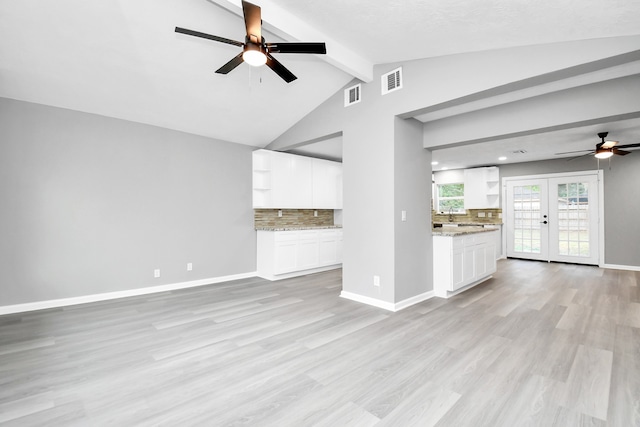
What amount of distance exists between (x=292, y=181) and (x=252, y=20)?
382cm

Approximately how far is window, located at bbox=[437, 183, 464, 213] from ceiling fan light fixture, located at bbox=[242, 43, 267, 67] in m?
7.92

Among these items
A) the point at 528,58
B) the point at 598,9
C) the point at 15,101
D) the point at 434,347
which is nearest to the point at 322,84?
the point at 528,58

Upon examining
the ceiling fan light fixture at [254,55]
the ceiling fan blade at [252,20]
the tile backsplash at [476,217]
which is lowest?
the tile backsplash at [476,217]

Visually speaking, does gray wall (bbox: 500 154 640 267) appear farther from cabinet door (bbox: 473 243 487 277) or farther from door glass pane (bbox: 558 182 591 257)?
cabinet door (bbox: 473 243 487 277)

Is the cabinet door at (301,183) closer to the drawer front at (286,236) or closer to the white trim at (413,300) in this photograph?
the drawer front at (286,236)

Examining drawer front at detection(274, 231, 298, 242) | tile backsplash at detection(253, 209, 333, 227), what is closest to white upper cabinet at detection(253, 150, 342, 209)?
tile backsplash at detection(253, 209, 333, 227)

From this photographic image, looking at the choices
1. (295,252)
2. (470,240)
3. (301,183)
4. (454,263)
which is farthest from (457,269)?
(301,183)

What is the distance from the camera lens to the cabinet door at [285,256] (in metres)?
5.34

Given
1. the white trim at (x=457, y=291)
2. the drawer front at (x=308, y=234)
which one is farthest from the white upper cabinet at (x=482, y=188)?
the drawer front at (x=308, y=234)

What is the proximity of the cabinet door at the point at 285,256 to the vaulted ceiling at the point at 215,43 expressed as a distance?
2.49 m

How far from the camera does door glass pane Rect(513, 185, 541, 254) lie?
752 cm

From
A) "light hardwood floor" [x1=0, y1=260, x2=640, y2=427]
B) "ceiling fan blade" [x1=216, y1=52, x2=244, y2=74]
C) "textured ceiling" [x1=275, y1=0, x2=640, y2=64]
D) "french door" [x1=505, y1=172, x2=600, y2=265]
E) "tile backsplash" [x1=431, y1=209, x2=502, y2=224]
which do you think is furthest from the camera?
"tile backsplash" [x1=431, y1=209, x2=502, y2=224]

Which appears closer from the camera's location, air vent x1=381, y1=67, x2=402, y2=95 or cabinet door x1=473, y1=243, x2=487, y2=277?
air vent x1=381, y1=67, x2=402, y2=95

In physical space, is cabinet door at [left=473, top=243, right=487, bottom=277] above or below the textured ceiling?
below
